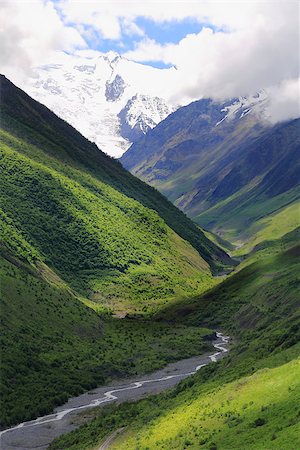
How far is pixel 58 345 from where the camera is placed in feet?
381

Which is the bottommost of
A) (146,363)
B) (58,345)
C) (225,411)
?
(225,411)

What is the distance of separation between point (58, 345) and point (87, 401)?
25.6m

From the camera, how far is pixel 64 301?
14588cm

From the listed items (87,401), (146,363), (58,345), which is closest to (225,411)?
(87,401)

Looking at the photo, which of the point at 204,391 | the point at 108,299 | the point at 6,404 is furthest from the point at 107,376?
the point at 108,299

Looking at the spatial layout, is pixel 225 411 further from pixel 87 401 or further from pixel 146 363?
pixel 146 363

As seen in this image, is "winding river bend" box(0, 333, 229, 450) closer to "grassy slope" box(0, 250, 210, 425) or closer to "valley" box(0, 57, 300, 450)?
"valley" box(0, 57, 300, 450)

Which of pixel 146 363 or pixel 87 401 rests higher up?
pixel 146 363

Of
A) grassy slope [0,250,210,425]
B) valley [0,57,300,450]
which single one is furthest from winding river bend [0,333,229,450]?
grassy slope [0,250,210,425]

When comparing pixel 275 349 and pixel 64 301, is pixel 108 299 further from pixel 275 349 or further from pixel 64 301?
pixel 275 349

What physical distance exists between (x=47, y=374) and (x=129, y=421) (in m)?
32.4

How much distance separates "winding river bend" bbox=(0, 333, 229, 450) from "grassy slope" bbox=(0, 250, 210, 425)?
6.99ft

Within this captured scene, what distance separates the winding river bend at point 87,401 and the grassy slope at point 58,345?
213 centimetres

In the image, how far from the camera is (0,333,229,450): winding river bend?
7262 cm
